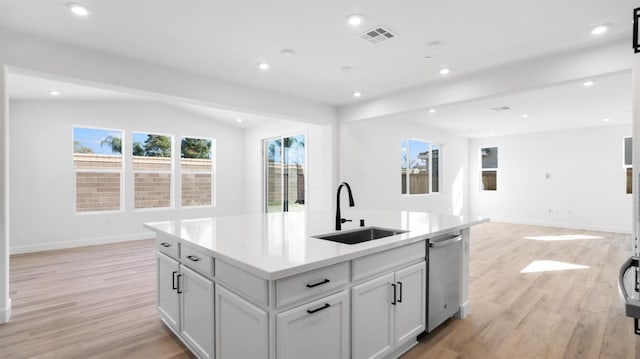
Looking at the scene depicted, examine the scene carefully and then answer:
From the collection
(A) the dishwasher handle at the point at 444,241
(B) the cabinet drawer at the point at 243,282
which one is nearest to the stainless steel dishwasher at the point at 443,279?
(A) the dishwasher handle at the point at 444,241

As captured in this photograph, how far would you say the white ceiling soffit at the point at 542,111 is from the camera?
4.68m

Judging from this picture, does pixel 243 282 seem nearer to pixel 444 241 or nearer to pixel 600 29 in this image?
pixel 444 241

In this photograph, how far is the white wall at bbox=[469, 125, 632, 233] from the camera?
24.2 feet

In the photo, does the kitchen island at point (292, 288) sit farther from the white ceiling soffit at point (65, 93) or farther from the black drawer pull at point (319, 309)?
the white ceiling soffit at point (65, 93)

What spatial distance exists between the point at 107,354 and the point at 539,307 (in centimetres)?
374

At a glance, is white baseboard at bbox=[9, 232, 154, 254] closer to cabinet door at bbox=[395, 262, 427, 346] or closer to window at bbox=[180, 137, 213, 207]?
window at bbox=[180, 137, 213, 207]

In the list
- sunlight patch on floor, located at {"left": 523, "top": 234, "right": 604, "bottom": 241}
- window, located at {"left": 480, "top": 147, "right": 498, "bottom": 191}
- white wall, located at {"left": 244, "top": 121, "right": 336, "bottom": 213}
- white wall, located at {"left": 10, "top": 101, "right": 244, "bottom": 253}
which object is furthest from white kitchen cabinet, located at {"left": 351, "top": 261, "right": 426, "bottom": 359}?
window, located at {"left": 480, "top": 147, "right": 498, "bottom": 191}

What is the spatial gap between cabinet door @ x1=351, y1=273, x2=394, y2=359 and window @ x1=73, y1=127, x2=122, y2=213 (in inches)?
246

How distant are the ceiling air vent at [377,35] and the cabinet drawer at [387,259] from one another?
1933mm

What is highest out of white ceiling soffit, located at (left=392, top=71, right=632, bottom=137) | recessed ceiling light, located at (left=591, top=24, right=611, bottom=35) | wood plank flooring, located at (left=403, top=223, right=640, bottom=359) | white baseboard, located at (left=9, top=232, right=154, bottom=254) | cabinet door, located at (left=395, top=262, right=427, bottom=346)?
recessed ceiling light, located at (left=591, top=24, right=611, bottom=35)

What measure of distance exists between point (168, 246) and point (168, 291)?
0.36 m

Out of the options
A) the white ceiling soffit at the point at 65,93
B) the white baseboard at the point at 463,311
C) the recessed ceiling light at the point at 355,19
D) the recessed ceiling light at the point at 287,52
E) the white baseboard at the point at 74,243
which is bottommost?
the white baseboard at the point at 463,311

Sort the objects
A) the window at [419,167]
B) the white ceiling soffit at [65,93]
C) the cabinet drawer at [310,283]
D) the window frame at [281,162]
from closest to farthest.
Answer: the cabinet drawer at [310,283]
the white ceiling soffit at [65,93]
the window frame at [281,162]
the window at [419,167]

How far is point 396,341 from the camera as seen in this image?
2.08m
